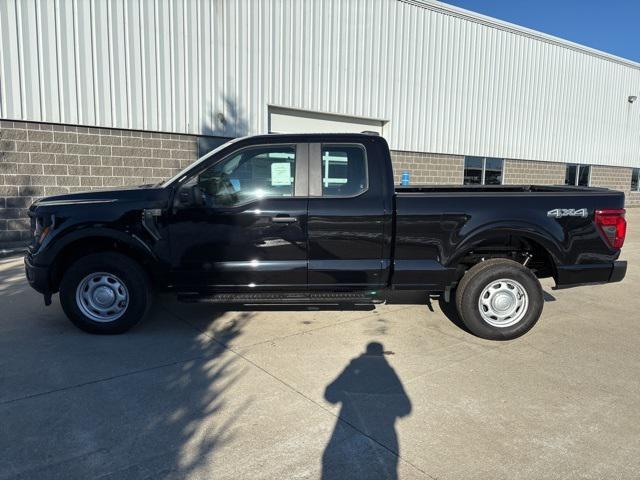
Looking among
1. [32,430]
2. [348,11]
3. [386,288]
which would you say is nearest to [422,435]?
[386,288]

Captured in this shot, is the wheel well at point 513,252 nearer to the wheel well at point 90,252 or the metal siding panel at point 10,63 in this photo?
A: the wheel well at point 90,252

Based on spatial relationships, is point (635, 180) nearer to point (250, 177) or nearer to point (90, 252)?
point (250, 177)

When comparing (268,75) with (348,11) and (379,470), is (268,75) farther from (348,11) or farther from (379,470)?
(379,470)

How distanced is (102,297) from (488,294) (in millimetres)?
3931

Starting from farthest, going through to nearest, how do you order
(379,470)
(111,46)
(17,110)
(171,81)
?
1. (171,81)
2. (111,46)
3. (17,110)
4. (379,470)

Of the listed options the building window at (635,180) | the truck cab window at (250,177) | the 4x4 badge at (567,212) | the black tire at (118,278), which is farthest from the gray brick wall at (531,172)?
the black tire at (118,278)

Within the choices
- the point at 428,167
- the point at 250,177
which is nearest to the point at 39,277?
the point at 250,177

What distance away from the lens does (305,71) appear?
12.1 m

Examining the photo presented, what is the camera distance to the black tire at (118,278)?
4.54 m

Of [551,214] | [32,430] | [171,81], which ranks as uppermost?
[171,81]

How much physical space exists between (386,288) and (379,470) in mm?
2257

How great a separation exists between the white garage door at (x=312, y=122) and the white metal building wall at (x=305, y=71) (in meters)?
0.26

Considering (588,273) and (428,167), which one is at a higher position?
(428,167)

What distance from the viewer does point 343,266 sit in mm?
4574
